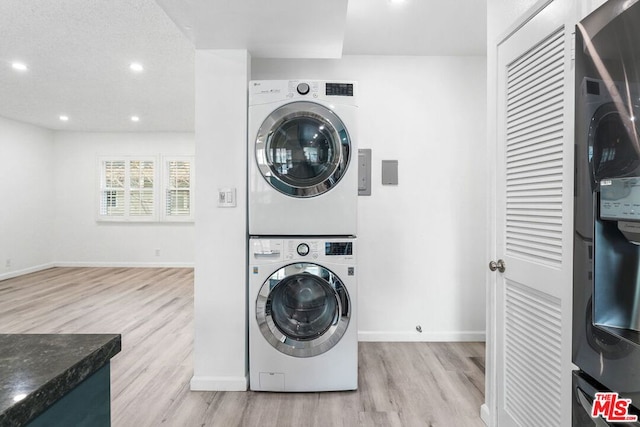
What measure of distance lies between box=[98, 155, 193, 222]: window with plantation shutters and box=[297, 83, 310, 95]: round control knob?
198 inches

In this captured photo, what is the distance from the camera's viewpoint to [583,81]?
0.87 meters

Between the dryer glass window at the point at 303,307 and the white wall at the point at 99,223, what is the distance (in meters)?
4.89

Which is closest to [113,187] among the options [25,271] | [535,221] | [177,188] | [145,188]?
[145,188]

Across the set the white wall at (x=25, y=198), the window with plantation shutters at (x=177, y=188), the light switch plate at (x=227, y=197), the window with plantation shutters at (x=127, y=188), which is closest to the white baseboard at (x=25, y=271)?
the white wall at (x=25, y=198)

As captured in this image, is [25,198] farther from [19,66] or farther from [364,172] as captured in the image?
[364,172]

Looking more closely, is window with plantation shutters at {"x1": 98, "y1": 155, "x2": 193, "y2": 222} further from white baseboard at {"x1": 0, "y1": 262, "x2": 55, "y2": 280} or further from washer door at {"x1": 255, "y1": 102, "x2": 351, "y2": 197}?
washer door at {"x1": 255, "y1": 102, "x2": 351, "y2": 197}

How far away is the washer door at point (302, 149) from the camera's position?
2.09 meters

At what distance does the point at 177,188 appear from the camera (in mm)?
Answer: 6578

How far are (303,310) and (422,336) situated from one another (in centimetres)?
138

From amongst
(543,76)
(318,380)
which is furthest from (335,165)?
(318,380)

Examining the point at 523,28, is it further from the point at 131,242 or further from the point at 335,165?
the point at 131,242

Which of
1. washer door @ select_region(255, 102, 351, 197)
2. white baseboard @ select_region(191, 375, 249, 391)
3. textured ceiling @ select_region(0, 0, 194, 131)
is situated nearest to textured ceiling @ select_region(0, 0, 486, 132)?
textured ceiling @ select_region(0, 0, 194, 131)

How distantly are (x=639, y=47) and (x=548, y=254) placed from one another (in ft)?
2.77

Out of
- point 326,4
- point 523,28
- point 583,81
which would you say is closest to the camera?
point 583,81
